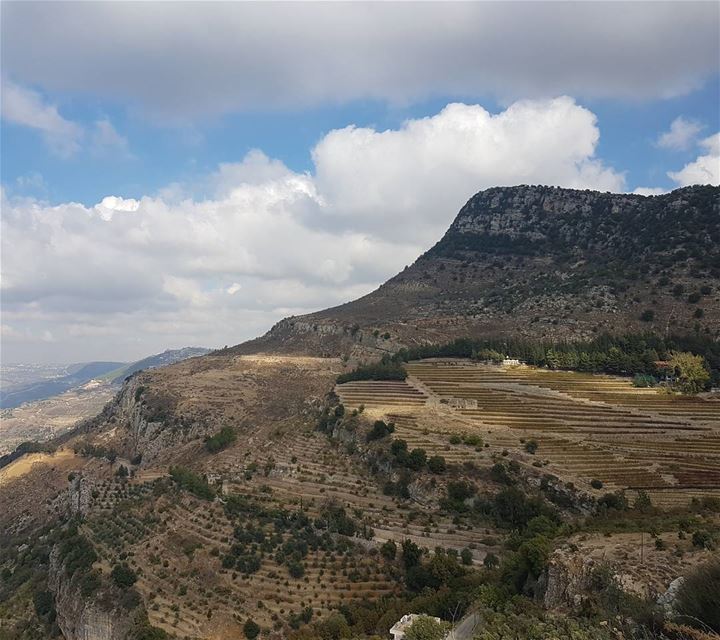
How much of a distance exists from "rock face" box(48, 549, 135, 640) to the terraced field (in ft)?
106

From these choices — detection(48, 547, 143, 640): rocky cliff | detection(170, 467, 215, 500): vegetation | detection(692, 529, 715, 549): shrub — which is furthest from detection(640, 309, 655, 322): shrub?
detection(48, 547, 143, 640): rocky cliff

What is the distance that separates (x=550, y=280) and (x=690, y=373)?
7520 centimetres

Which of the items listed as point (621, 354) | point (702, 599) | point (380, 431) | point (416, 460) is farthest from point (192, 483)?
point (621, 354)

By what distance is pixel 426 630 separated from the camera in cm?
2505

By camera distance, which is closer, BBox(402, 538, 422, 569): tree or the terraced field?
BBox(402, 538, 422, 569): tree

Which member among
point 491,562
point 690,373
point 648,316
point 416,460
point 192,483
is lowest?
point 491,562

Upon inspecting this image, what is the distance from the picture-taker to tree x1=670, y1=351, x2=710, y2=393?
242 feet

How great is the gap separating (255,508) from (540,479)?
2826 centimetres

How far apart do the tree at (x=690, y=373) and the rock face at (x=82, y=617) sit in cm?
7307

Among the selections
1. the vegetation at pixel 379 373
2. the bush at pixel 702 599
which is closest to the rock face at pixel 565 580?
the bush at pixel 702 599

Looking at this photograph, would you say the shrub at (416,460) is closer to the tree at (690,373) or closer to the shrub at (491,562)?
the shrub at (491,562)

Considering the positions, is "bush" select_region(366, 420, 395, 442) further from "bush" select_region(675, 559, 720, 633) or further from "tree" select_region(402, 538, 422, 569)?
"bush" select_region(675, 559, 720, 633)

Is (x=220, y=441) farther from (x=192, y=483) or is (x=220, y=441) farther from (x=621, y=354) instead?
(x=621, y=354)

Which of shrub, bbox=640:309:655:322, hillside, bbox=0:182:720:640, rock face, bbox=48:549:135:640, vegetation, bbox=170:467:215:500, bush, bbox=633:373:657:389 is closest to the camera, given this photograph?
hillside, bbox=0:182:720:640
